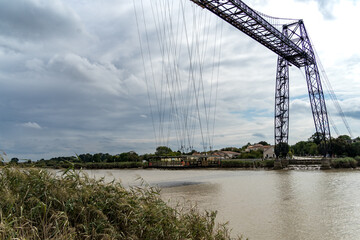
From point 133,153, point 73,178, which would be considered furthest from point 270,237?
point 133,153

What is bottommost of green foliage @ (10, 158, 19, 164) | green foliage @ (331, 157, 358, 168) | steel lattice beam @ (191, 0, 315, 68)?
green foliage @ (331, 157, 358, 168)

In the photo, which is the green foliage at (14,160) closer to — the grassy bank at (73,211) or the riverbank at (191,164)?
the riverbank at (191,164)

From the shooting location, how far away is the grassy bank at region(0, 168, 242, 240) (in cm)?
353

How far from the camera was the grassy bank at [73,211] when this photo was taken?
11.6 ft

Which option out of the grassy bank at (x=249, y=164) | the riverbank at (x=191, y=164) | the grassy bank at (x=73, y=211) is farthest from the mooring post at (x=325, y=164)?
the grassy bank at (x=73, y=211)

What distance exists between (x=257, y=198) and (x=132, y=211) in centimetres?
1120

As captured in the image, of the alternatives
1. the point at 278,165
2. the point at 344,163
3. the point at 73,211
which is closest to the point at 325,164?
the point at 344,163

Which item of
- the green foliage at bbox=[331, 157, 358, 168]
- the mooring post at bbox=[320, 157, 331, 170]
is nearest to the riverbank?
the green foliage at bbox=[331, 157, 358, 168]

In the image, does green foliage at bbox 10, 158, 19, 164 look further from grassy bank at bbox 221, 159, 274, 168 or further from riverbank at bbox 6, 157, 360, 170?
grassy bank at bbox 221, 159, 274, 168

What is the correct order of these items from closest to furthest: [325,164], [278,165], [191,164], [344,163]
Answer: [191,164]
[325,164]
[344,163]
[278,165]

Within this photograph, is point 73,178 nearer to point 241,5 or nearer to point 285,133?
point 241,5

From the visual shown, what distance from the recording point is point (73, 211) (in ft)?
13.3

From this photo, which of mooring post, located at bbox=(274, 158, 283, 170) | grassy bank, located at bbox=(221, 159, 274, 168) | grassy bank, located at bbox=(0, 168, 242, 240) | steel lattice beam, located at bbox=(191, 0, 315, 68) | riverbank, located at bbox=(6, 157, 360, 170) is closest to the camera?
grassy bank, located at bbox=(0, 168, 242, 240)

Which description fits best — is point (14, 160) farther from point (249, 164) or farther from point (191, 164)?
point (249, 164)
